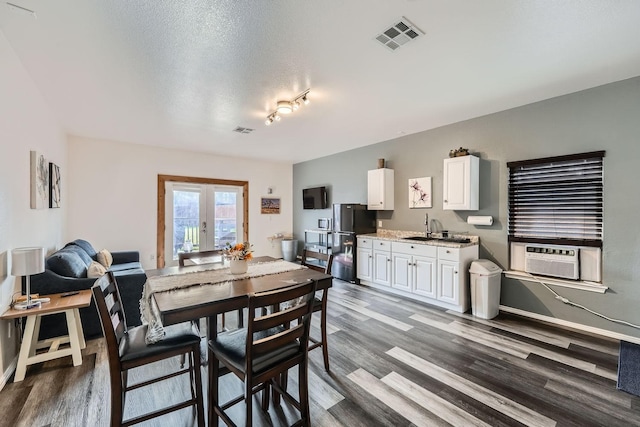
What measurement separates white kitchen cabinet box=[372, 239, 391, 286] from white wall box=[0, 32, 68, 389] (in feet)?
14.6

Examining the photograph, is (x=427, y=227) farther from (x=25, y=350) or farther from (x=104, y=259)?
(x=104, y=259)

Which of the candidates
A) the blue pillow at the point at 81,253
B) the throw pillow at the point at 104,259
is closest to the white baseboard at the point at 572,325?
the blue pillow at the point at 81,253

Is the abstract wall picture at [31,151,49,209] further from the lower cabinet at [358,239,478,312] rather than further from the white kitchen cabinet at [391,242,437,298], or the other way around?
the white kitchen cabinet at [391,242,437,298]

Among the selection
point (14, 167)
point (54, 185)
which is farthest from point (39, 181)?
point (54, 185)

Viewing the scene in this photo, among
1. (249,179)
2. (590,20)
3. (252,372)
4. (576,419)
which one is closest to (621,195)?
(590,20)

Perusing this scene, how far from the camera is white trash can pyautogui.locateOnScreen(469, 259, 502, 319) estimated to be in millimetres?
3621

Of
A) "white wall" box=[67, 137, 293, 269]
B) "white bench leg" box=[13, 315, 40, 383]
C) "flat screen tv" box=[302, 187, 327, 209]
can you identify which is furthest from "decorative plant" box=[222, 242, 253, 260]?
"flat screen tv" box=[302, 187, 327, 209]

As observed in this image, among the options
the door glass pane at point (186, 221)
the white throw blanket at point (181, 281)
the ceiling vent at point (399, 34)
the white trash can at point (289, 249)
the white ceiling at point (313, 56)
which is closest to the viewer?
the white throw blanket at point (181, 281)

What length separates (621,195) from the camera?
119 inches

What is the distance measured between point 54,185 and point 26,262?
6.76ft

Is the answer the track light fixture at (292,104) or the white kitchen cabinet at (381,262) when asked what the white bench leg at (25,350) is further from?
the white kitchen cabinet at (381,262)

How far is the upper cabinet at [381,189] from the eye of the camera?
17.1ft

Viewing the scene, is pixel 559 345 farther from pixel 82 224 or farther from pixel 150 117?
pixel 82 224

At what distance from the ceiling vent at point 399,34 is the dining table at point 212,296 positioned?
194 cm
